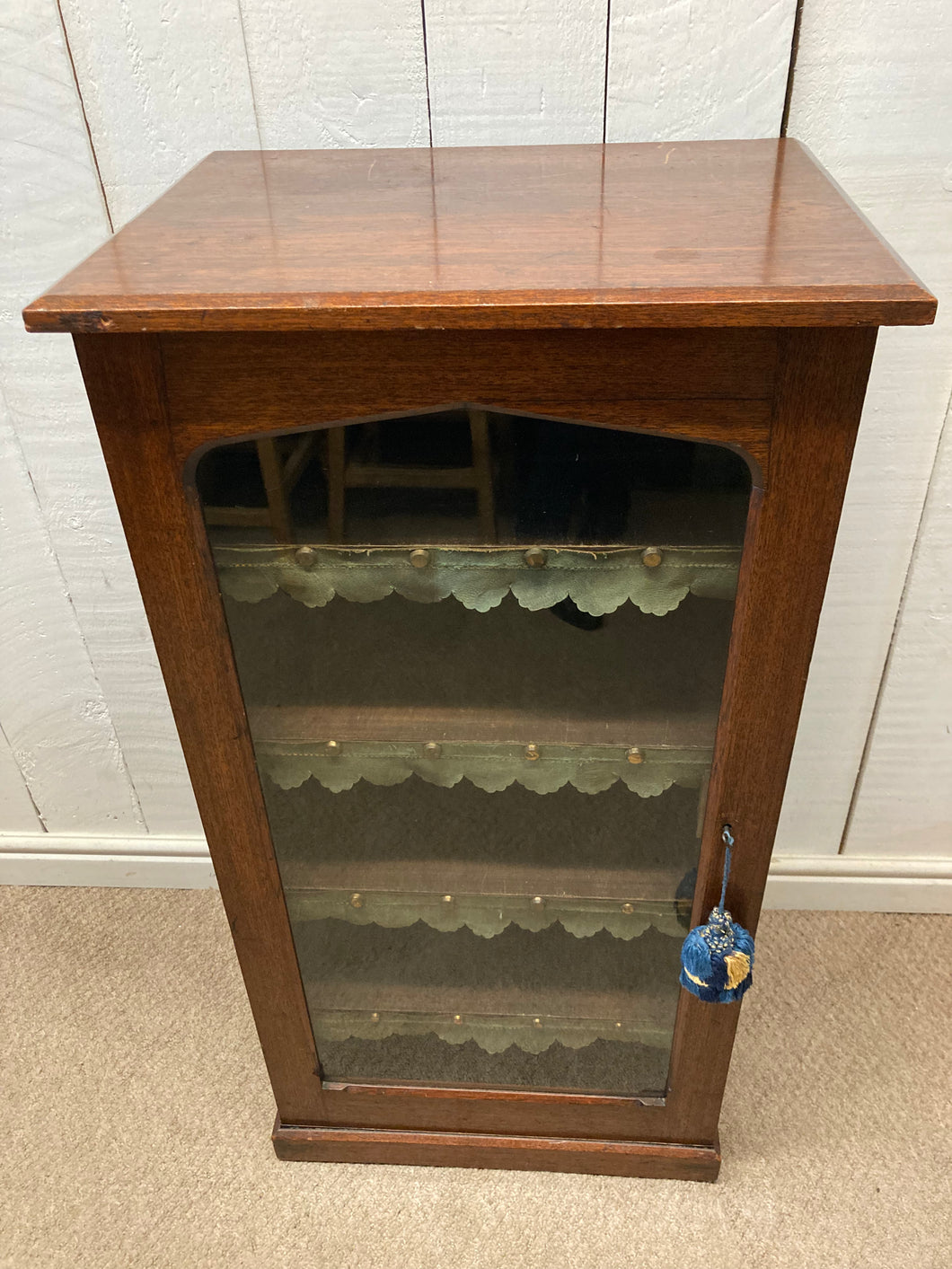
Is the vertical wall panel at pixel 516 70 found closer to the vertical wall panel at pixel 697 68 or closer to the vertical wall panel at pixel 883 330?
the vertical wall panel at pixel 697 68

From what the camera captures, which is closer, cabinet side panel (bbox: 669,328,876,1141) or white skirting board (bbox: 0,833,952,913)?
cabinet side panel (bbox: 669,328,876,1141)

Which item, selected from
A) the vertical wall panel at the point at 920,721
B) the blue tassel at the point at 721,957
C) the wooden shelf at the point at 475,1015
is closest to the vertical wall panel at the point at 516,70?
the vertical wall panel at the point at 920,721

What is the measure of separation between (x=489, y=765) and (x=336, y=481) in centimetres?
31

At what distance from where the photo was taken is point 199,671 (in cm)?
81

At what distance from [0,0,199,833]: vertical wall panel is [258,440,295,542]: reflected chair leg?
1.50ft

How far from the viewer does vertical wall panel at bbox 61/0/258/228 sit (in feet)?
2.93

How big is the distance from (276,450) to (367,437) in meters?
0.07

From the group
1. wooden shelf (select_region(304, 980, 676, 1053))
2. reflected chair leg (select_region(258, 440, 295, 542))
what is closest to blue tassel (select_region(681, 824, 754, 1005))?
wooden shelf (select_region(304, 980, 676, 1053))

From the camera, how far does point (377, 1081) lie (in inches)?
44.6

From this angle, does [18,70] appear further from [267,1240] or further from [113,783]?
[267,1240]

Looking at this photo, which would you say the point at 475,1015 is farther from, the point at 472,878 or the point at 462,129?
the point at 462,129

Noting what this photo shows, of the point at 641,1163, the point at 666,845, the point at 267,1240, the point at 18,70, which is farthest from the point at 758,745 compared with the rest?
the point at 18,70

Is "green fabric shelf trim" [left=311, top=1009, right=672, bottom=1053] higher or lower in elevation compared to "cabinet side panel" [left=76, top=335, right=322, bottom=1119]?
lower

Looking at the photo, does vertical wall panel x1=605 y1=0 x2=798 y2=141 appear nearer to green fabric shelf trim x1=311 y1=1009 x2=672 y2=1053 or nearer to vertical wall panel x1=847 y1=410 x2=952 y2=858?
vertical wall panel x1=847 y1=410 x2=952 y2=858
